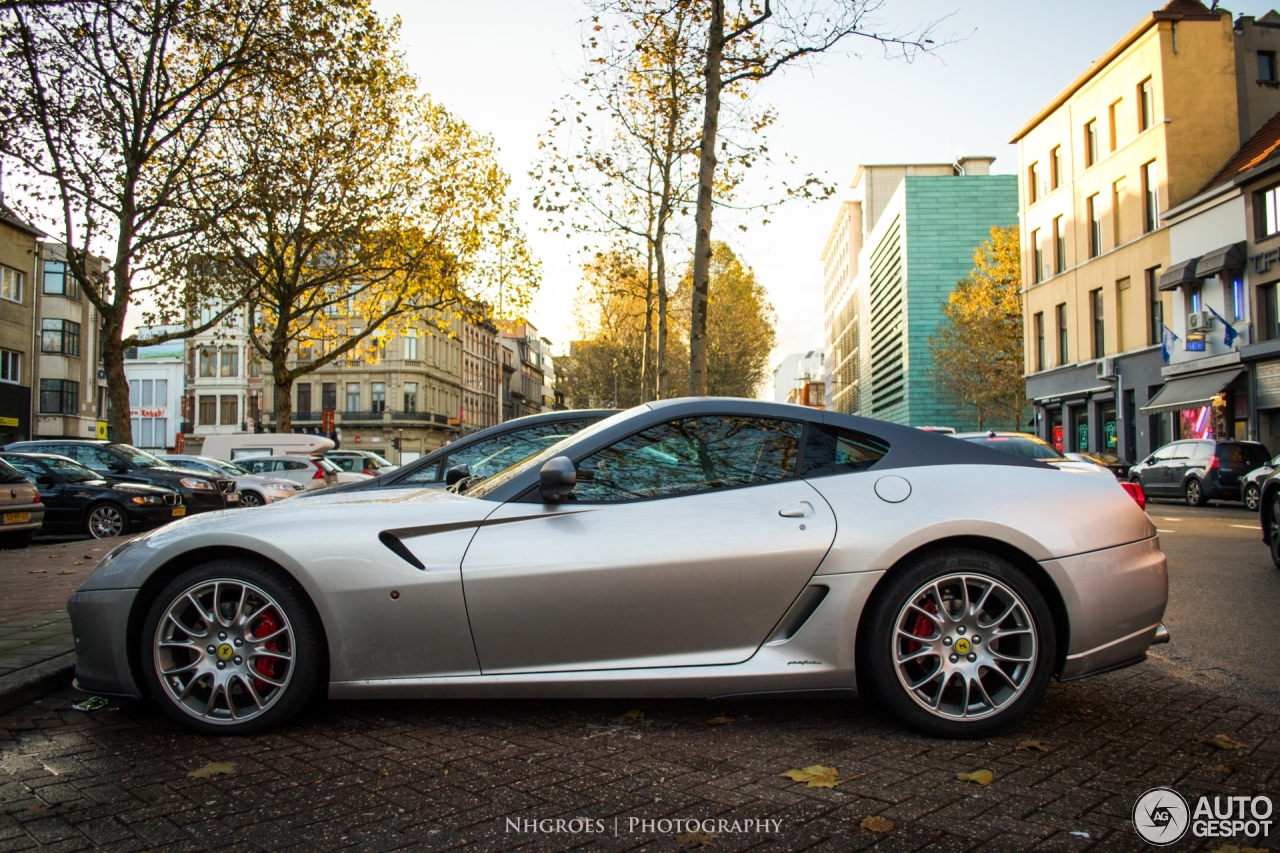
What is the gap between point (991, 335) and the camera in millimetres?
48844

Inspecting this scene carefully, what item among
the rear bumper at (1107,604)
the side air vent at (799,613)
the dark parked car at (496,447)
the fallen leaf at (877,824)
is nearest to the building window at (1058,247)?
the dark parked car at (496,447)

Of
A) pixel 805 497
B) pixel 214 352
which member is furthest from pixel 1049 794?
pixel 214 352

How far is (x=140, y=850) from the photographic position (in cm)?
263

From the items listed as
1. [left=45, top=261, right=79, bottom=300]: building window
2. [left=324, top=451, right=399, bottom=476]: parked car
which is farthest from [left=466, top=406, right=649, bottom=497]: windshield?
[left=45, top=261, right=79, bottom=300]: building window

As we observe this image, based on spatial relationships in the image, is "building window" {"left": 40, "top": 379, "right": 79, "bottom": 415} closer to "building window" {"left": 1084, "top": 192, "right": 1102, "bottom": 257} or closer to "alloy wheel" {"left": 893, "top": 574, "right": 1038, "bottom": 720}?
"building window" {"left": 1084, "top": 192, "right": 1102, "bottom": 257}

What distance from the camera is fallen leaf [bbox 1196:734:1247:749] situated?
11.3ft

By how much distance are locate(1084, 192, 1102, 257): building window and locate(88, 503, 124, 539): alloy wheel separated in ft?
117

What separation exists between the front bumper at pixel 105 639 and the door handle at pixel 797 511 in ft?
8.24

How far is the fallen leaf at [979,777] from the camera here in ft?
10.1

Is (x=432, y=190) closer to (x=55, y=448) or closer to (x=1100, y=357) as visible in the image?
(x=55, y=448)

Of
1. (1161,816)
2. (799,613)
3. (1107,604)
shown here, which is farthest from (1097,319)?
(1161,816)

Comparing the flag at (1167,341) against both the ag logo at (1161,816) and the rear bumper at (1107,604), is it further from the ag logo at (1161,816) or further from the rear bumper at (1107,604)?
the ag logo at (1161,816)

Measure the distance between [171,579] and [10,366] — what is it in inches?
1710

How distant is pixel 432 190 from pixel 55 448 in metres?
15.7
